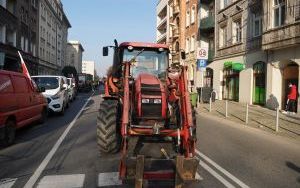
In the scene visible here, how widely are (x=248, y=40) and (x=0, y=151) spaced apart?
20.9 m

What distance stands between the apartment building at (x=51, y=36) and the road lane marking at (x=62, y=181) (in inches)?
2115

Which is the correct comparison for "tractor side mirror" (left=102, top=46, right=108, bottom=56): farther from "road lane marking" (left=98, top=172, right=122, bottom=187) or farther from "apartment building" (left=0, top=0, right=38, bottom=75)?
"apartment building" (left=0, top=0, right=38, bottom=75)

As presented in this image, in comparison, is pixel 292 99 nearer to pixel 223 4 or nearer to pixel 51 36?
pixel 223 4

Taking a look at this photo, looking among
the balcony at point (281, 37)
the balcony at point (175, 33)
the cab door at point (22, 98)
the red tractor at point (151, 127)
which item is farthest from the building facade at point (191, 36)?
the red tractor at point (151, 127)

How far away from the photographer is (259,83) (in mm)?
26391

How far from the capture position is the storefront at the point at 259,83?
2560cm

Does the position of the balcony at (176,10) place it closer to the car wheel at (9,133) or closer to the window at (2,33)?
the window at (2,33)

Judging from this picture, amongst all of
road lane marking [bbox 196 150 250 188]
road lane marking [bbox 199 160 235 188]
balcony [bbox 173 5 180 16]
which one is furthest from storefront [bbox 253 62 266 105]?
balcony [bbox 173 5 180 16]

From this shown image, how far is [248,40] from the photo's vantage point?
27734 mm

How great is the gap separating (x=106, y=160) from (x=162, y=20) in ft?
198

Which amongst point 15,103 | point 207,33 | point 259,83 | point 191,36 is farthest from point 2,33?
point 15,103

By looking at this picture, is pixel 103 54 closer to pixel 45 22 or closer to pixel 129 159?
pixel 129 159

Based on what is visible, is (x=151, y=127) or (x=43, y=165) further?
(x=43, y=165)

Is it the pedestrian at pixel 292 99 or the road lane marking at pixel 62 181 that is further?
the pedestrian at pixel 292 99
